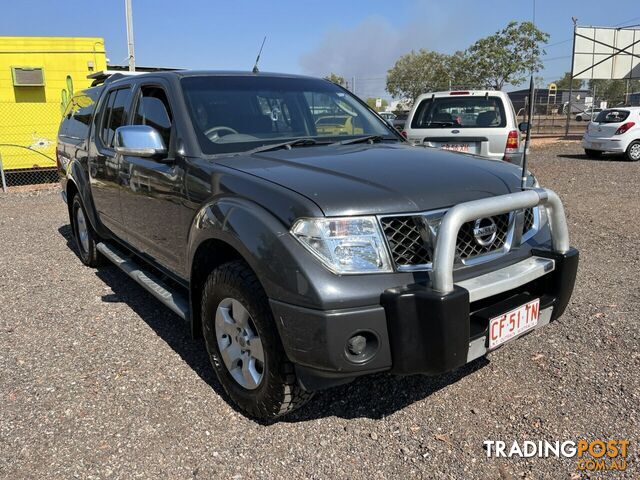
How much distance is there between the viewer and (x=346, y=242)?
231cm

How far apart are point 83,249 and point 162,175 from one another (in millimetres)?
3030

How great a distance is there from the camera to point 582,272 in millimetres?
5156

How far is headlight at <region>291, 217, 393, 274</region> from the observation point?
2.29 meters

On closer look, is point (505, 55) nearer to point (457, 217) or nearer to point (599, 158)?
point (599, 158)

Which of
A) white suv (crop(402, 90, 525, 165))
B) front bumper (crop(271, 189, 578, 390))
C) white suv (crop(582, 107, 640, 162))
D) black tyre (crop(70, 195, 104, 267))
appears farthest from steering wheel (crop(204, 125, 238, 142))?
white suv (crop(582, 107, 640, 162))

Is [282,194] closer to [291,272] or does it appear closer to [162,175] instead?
[291,272]

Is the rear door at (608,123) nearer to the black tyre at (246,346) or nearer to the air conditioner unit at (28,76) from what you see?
the air conditioner unit at (28,76)

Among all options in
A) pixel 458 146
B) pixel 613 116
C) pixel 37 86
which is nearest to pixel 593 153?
pixel 613 116

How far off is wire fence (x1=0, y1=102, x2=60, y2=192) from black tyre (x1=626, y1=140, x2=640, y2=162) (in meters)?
14.6

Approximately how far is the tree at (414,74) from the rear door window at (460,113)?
40654 mm

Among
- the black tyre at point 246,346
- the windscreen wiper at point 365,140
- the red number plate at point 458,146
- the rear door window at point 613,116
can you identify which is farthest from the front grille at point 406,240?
the rear door window at point 613,116

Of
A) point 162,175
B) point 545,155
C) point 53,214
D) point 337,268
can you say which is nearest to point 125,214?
point 162,175

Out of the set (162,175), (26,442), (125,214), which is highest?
(162,175)

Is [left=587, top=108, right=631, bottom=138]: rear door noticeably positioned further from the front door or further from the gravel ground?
the front door
